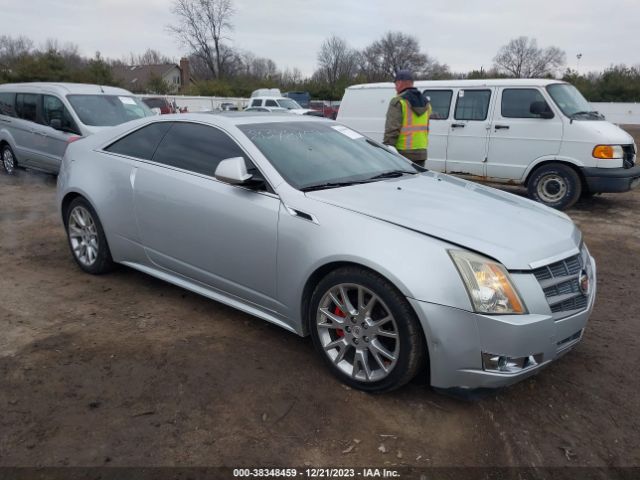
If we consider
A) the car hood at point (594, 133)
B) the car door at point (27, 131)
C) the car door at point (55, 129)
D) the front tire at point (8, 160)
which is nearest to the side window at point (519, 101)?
the car hood at point (594, 133)

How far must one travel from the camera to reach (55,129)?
863 cm

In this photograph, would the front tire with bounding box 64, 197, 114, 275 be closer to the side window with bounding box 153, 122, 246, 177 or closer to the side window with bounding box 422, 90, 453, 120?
the side window with bounding box 153, 122, 246, 177

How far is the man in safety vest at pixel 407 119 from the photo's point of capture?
591 centimetres

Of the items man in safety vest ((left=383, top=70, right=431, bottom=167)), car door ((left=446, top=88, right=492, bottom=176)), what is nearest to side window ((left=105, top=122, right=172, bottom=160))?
man in safety vest ((left=383, top=70, right=431, bottom=167))

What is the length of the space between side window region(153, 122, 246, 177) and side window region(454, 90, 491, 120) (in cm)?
600

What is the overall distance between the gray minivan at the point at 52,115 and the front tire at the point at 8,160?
0.15 feet

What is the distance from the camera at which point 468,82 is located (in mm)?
8656

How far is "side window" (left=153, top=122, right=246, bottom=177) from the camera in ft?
11.8

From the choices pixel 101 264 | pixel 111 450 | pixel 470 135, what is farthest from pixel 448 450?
pixel 470 135

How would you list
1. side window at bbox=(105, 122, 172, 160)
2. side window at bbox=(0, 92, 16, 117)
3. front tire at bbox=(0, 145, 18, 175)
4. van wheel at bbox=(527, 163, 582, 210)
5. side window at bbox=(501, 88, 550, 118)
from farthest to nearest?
front tire at bbox=(0, 145, 18, 175) → side window at bbox=(0, 92, 16, 117) → side window at bbox=(501, 88, 550, 118) → van wheel at bbox=(527, 163, 582, 210) → side window at bbox=(105, 122, 172, 160)

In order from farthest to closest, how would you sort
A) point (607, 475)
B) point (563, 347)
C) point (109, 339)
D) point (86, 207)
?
point (86, 207), point (109, 339), point (563, 347), point (607, 475)

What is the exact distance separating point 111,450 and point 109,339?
1.21m

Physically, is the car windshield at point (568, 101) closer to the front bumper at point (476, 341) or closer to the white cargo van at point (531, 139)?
the white cargo van at point (531, 139)

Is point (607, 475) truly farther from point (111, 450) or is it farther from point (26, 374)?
point (26, 374)
